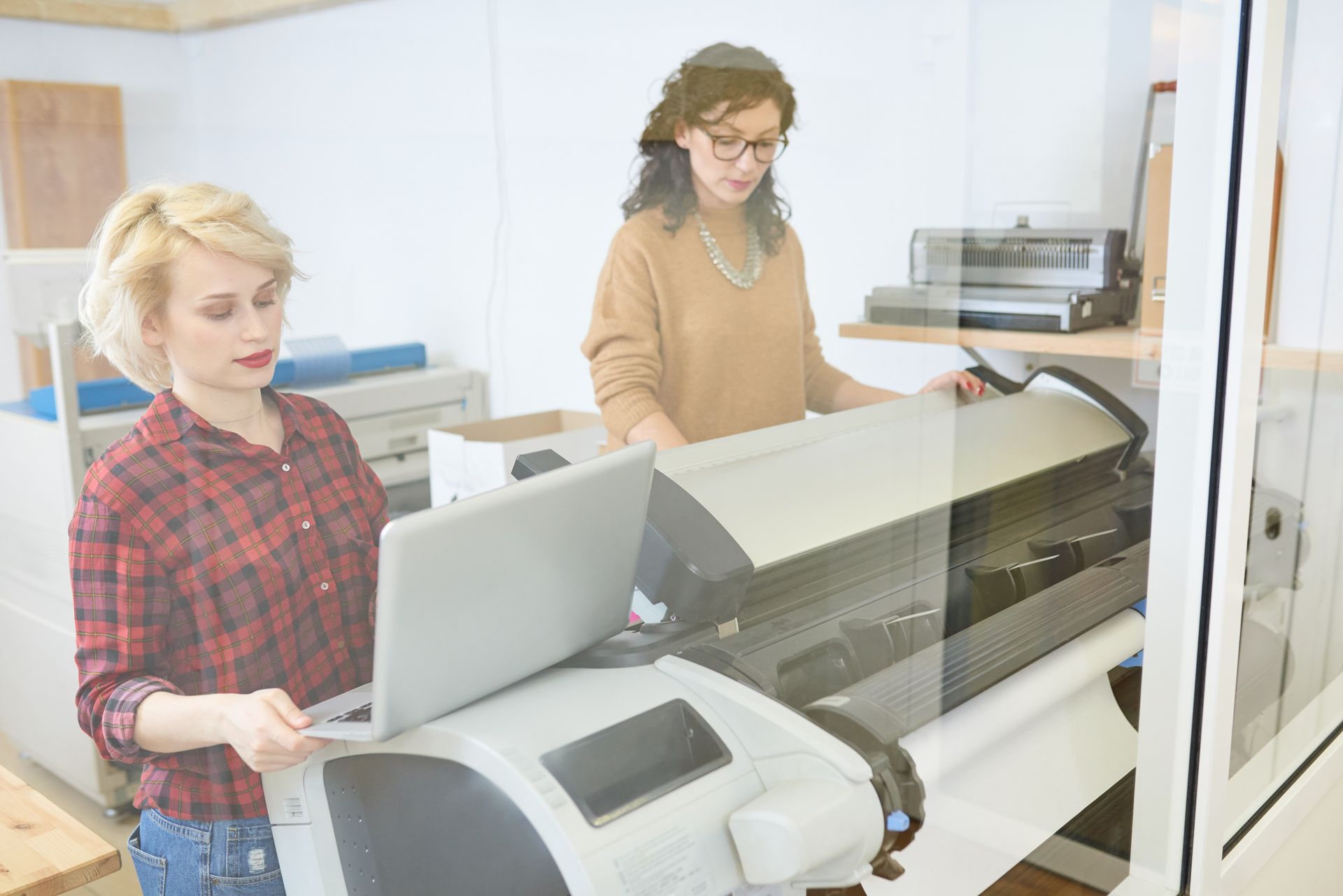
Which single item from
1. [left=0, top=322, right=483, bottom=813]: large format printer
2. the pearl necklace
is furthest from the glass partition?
[left=0, top=322, right=483, bottom=813]: large format printer

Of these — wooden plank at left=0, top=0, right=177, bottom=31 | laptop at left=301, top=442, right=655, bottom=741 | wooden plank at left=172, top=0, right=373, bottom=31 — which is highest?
wooden plank at left=172, top=0, right=373, bottom=31

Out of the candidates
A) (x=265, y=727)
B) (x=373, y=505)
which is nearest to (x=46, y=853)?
(x=265, y=727)

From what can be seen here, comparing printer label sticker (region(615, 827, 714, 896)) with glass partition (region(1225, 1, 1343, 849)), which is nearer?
printer label sticker (region(615, 827, 714, 896))

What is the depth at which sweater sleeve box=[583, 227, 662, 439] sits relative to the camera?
1.19 meters

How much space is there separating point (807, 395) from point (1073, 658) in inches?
16.0

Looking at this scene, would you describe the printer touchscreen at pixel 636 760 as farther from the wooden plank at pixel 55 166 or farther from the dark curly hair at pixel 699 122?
the dark curly hair at pixel 699 122

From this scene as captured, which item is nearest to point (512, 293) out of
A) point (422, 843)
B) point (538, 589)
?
point (538, 589)

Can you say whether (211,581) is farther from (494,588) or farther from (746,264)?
(746,264)

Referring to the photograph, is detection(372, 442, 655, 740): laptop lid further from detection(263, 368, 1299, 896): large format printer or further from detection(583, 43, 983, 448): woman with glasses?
detection(583, 43, 983, 448): woman with glasses

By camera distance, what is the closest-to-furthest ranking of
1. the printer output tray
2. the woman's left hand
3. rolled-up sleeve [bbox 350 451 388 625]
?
rolled-up sleeve [bbox 350 451 388 625]
the printer output tray
the woman's left hand

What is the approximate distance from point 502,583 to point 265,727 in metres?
0.17

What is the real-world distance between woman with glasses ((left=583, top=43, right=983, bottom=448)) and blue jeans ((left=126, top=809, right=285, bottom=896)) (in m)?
0.56

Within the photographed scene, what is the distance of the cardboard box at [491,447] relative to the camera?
2.91 feet

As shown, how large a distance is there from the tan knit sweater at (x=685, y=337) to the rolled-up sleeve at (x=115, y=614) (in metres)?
0.62
